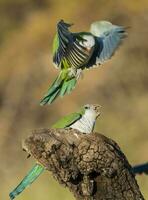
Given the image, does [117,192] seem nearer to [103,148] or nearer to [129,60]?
[103,148]

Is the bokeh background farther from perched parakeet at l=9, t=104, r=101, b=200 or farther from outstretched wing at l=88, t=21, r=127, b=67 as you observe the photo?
perched parakeet at l=9, t=104, r=101, b=200

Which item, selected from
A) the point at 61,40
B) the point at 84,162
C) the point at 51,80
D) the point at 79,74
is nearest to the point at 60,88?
the point at 79,74

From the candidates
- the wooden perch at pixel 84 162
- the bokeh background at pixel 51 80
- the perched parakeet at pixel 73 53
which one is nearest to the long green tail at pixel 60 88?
the perched parakeet at pixel 73 53

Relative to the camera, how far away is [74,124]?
10.5ft

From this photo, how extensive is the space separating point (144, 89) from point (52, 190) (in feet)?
5.48

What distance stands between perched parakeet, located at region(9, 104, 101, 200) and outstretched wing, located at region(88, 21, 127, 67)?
20cm

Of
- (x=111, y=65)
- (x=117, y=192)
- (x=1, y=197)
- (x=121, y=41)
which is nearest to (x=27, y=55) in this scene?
(x=111, y=65)

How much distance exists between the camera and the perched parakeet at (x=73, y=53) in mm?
3211

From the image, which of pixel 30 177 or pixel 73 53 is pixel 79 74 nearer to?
pixel 73 53

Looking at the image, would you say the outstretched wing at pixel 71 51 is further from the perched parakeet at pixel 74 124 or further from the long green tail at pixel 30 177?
the long green tail at pixel 30 177

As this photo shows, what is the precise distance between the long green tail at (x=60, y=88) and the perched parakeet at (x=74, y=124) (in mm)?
92

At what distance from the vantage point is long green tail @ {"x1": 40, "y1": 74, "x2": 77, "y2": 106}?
128 inches

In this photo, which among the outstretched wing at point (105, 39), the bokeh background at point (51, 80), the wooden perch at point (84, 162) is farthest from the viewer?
the bokeh background at point (51, 80)

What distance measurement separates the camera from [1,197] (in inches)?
224
